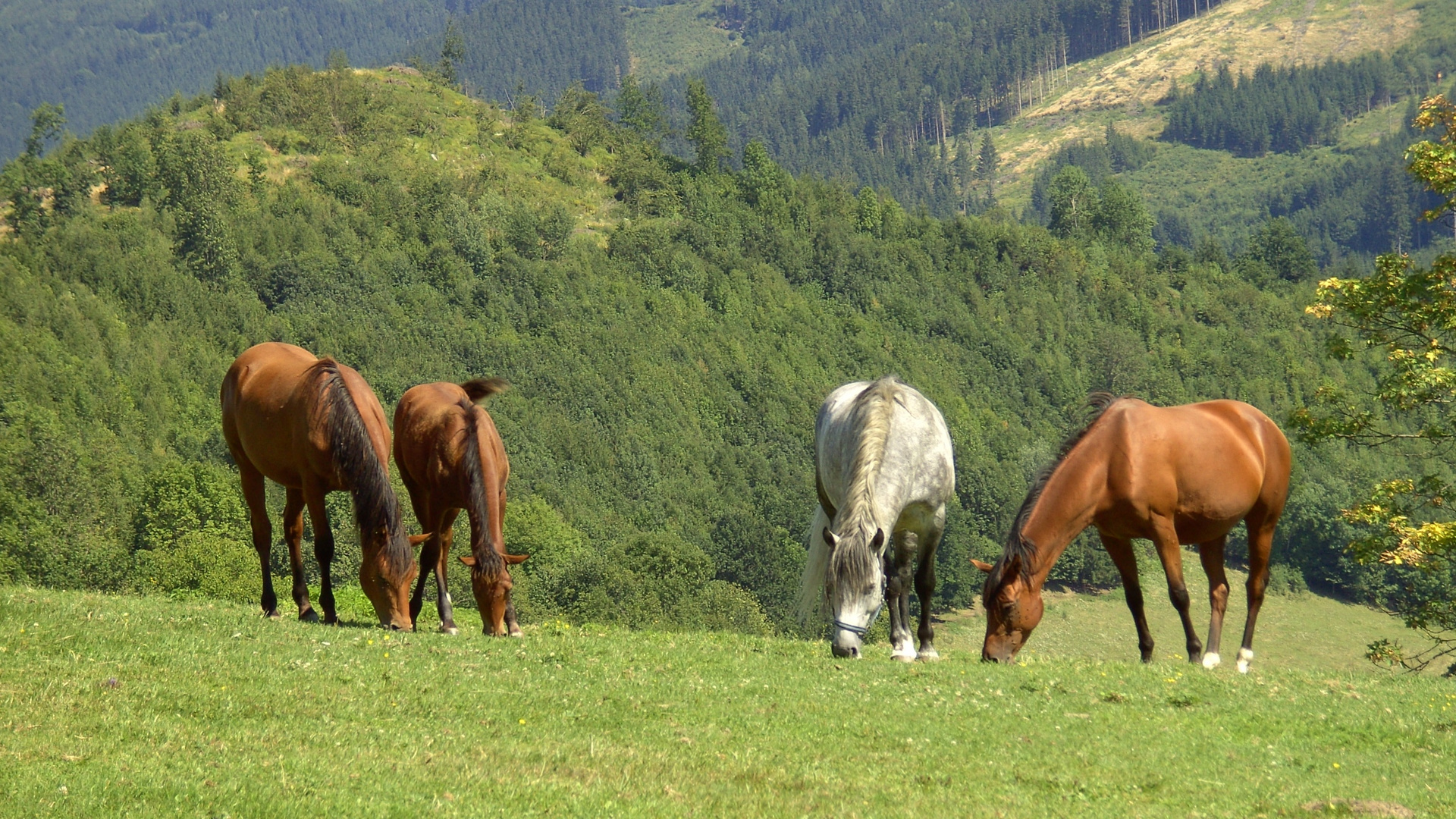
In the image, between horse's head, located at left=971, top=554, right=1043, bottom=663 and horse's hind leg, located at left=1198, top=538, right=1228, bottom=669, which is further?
horse's hind leg, located at left=1198, top=538, right=1228, bottom=669

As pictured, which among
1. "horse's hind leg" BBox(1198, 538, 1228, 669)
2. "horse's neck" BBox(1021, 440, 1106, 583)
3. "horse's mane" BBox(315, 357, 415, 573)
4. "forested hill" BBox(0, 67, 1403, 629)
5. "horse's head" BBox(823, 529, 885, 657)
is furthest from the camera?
"forested hill" BBox(0, 67, 1403, 629)

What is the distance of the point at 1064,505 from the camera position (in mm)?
13602

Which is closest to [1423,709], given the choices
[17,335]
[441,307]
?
[17,335]

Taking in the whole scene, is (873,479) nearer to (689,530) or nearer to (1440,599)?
(1440,599)

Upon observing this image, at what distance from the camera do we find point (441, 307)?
119 meters

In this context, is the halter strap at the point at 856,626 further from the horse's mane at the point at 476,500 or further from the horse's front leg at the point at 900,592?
the horse's mane at the point at 476,500

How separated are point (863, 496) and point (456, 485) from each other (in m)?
4.89

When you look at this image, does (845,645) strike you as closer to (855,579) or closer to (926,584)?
(855,579)

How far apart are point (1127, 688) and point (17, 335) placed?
294 ft

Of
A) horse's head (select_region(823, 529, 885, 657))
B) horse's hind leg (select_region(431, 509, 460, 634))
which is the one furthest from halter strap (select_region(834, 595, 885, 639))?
horse's hind leg (select_region(431, 509, 460, 634))

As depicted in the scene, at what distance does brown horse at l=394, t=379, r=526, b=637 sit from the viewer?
538 inches

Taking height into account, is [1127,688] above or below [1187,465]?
below

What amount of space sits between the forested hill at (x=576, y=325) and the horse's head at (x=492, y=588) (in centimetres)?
4607

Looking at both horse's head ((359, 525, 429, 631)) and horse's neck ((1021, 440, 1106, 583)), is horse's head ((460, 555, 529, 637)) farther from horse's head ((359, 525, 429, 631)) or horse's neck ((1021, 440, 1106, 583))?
horse's neck ((1021, 440, 1106, 583))
